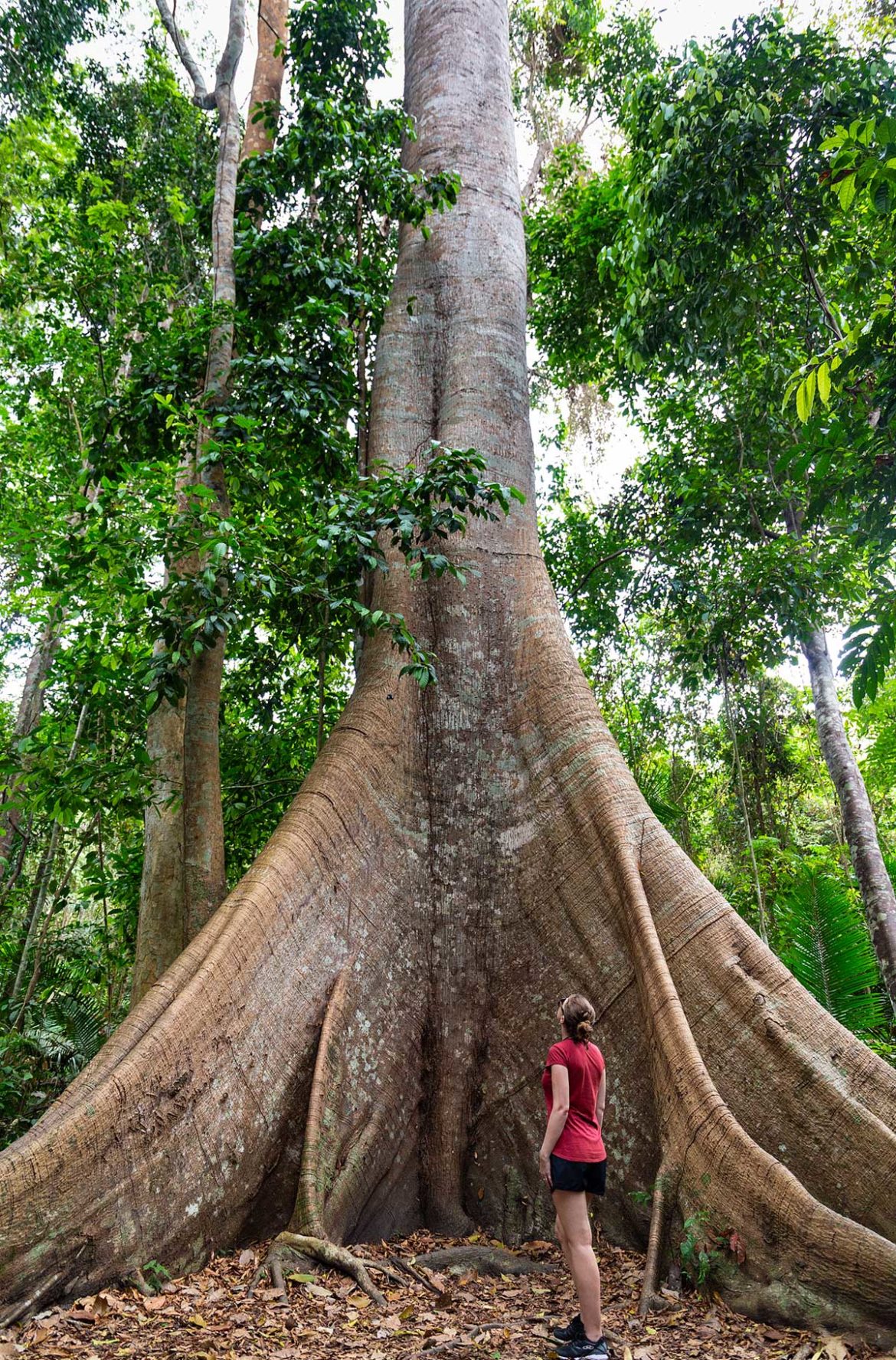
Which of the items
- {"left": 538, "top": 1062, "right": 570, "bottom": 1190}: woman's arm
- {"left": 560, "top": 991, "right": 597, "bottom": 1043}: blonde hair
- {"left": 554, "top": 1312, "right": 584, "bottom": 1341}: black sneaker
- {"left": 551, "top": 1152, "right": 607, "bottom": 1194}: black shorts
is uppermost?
{"left": 560, "top": 991, "right": 597, "bottom": 1043}: blonde hair

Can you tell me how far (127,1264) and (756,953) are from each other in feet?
8.76

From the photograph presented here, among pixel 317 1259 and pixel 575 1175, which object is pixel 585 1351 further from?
pixel 317 1259

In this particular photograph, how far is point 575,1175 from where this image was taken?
3.09 m

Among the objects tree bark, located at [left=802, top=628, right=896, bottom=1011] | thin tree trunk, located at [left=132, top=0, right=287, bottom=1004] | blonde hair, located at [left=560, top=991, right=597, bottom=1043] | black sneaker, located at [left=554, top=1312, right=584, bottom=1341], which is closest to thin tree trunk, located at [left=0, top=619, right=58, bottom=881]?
thin tree trunk, located at [left=132, top=0, right=287, bottom=1004]

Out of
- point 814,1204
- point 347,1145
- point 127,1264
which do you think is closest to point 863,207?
point 814,1204

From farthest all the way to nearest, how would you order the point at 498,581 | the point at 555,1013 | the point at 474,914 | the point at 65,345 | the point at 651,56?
the point at 651,56, the point at 65,345, the point at 498,581, the point at 474,914, the point at 555,1013

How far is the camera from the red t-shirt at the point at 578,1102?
3111 mm

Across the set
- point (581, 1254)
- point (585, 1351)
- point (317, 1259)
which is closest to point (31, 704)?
point (317, 1259)

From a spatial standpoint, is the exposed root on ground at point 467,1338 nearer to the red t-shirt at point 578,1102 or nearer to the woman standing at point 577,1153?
the woman standing at point 577,1153

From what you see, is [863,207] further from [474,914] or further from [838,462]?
[474,914]

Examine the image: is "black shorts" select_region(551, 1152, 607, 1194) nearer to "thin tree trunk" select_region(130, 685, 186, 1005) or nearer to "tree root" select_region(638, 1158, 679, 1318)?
"tree root" select_region(638, 1158, 679, 1318)

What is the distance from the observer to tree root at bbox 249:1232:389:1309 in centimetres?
312

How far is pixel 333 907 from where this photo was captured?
424 centimetres

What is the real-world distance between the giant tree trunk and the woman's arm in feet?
2.23
